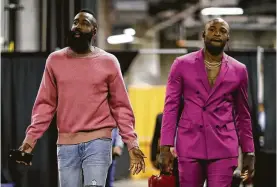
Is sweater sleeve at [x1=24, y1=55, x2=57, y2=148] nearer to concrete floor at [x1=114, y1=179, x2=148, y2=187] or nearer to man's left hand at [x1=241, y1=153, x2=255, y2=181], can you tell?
man's left hand at [x1=241, y1=153, x2=255, y2=181]

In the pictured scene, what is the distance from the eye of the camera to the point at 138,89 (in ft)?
43.8

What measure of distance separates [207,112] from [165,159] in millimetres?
459

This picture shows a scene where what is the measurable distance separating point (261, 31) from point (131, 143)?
24350 mm

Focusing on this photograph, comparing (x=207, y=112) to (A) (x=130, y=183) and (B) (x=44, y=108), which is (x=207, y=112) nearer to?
(B) (x=44, y=108)

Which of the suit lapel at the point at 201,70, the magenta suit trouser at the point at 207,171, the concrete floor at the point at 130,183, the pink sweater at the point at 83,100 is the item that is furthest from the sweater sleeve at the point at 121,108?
the concrete floor at the point at 130,183

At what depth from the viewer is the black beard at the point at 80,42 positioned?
4453mm

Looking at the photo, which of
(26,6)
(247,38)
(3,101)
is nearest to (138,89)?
(26,6)

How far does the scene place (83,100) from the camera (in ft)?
14.3

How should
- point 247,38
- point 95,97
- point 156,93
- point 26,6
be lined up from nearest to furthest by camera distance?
1. point 95,97
2. point 26,6
3. point 156,93
4. point 247,38

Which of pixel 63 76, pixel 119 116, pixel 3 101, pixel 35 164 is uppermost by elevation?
pixel 63 76

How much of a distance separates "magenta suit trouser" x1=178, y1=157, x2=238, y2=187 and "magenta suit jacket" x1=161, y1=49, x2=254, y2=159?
0.14 feet

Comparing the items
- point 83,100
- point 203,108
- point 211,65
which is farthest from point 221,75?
point 83,100

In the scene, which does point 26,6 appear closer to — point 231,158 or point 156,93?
point 156,93

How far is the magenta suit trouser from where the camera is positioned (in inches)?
176
